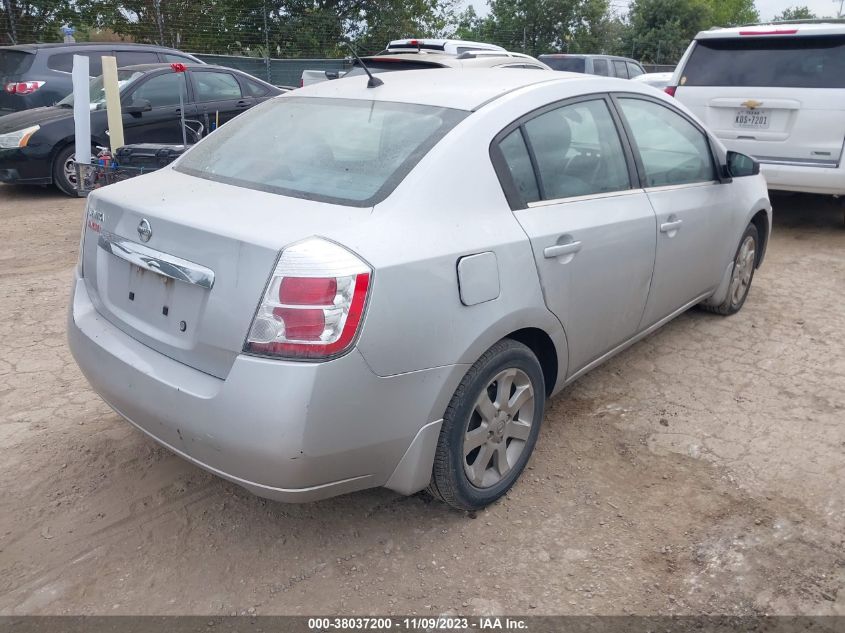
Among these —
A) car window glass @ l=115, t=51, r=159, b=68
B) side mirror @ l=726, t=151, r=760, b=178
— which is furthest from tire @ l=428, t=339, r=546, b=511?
car window glass @ l=115, t=51, r=159, b=68

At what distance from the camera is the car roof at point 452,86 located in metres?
3.06

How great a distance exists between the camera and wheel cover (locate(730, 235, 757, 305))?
4.89 meters

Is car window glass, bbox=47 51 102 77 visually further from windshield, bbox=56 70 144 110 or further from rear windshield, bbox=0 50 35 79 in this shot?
windshield, bbox=56 70 144 110

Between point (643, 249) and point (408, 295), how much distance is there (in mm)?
1623

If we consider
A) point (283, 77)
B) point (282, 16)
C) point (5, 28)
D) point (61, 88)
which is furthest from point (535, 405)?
point (282, 16)

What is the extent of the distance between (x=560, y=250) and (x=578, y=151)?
0.59m

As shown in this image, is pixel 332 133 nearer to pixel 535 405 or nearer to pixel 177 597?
pixel 535 405

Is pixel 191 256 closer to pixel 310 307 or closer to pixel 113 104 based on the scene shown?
pixel 310 307

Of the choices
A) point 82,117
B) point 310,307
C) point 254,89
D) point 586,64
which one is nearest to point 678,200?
point 310,307

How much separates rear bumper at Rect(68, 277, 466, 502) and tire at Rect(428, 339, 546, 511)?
9cm

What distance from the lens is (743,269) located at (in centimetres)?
502

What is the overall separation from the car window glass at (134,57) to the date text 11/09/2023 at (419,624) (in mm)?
10396

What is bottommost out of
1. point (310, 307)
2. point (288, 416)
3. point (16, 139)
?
point (288, 416)

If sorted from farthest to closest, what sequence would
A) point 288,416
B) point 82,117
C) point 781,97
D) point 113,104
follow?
point 82,117
point 113,104
point 781,97
point 288,416
